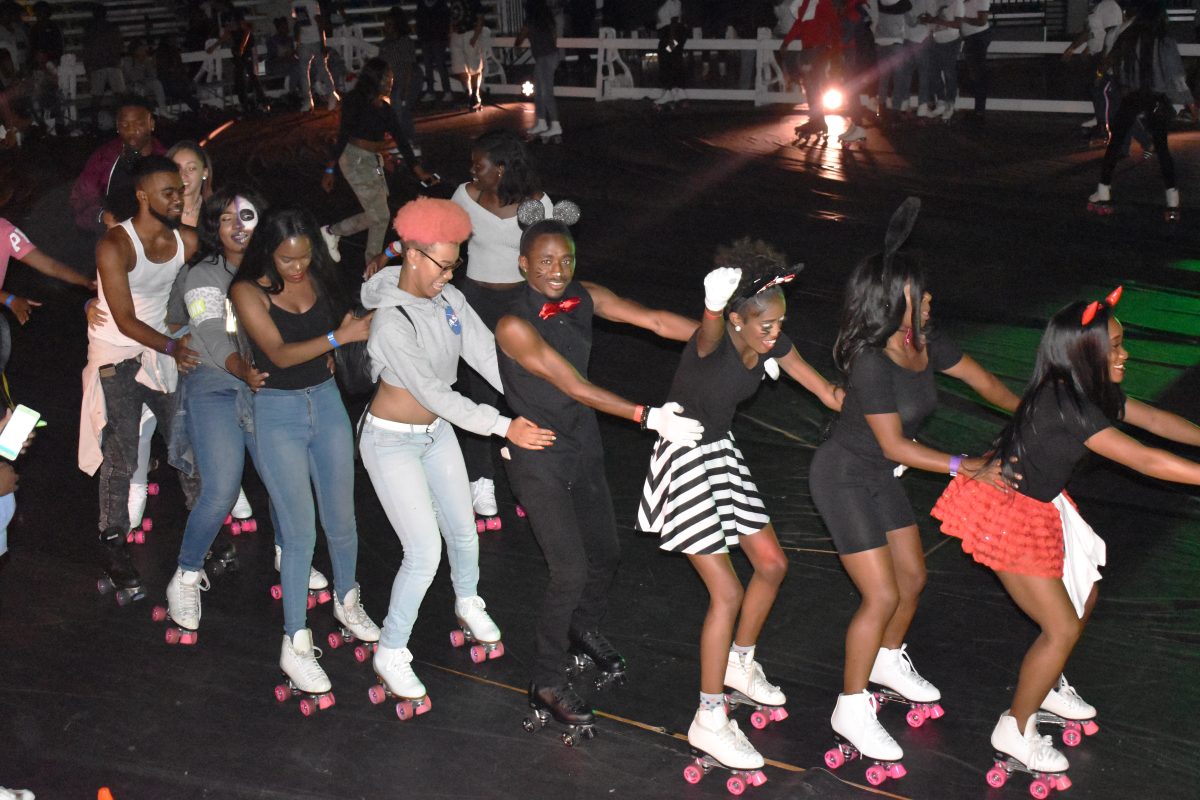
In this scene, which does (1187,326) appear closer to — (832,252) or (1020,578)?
(832,252)

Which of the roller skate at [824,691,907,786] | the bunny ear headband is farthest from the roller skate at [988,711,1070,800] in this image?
the bunny ear headband

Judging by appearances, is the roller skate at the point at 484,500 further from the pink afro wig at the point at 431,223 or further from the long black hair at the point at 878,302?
the long black hair at the point at 878,302

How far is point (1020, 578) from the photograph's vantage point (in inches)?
172

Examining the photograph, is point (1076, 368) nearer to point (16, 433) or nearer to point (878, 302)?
point (878, 302)

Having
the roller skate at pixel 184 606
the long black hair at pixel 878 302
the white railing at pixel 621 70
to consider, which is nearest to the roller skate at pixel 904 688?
the long black hair at pixel 878 302

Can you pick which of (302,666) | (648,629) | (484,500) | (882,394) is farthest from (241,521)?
(882,394)

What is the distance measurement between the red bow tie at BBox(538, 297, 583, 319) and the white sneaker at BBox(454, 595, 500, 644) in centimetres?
146

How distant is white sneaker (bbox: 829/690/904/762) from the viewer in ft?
15.1

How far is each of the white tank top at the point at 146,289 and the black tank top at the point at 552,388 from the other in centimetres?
195

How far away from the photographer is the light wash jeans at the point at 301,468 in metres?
5.10

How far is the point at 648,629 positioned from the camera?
5723 millimetres

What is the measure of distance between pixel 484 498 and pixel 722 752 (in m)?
2.63

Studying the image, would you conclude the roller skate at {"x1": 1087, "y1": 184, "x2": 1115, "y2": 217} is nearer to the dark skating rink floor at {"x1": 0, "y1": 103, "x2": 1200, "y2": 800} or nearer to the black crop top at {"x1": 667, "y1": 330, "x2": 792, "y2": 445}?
the dark skating rink floor at {"x1": 0, "y1": 103, "x2": 1200, "y2": 800}

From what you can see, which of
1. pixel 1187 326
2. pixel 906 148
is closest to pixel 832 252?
pixel 1187 326
